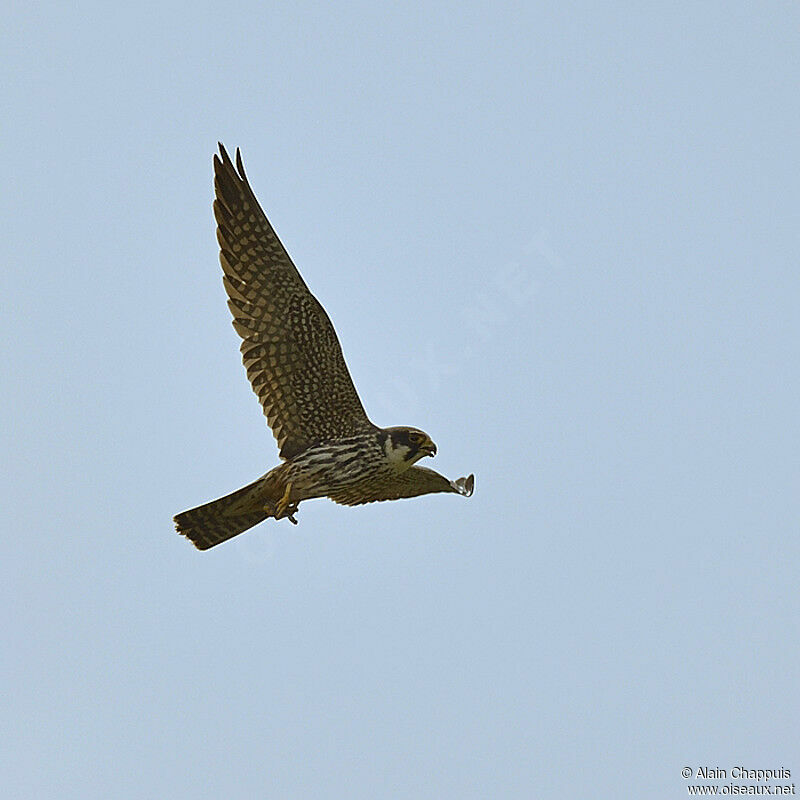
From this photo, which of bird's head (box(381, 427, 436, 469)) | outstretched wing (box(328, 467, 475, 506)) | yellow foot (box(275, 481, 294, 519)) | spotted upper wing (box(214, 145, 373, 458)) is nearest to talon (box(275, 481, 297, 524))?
yellow foot (box(275, 481, 294, 519))

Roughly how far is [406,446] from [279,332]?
1686 mm

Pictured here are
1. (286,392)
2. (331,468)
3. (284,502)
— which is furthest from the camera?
(286,392)

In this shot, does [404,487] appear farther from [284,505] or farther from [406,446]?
[284,505]

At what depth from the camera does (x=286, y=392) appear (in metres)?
17.4

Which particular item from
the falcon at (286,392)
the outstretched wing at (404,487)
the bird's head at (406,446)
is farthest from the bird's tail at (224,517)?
the bird's head at (406,446)

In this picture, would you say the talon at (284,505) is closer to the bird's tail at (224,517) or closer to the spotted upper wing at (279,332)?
the bird's tail at (224,517)

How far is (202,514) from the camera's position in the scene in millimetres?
17266

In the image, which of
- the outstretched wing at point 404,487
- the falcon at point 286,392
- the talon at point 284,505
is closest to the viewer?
the talon at point 284,505

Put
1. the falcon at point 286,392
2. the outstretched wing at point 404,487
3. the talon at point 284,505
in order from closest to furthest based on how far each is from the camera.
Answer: the talon at point 284,505 < the falcon at point 286,392 < the outstretched wing at point 404,487

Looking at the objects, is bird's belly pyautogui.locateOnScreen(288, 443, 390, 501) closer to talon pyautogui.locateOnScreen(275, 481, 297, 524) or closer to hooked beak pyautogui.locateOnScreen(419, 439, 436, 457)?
talon pyautogui.locateOnScreen(275, 481, 297, 524)

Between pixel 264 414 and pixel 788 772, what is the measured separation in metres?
6.62

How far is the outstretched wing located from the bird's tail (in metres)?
0.78

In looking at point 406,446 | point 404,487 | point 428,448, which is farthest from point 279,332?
point 404,487

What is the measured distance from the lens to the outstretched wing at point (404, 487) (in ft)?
57.8
